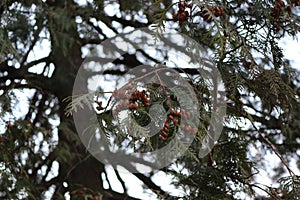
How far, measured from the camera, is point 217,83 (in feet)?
4.99

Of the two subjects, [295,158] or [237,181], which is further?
[295,158]

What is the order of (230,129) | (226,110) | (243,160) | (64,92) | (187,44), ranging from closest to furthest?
1. (187,44)
2. (226,110)
3. (243,160)
4. (230,129)
5. (64,92)

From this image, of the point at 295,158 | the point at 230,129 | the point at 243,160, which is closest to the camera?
the point at 243,160

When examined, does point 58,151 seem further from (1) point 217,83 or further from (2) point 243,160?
(1) point 217,83

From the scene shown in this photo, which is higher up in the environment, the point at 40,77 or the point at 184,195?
the point at 40,77

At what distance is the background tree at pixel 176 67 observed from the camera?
1520 mm

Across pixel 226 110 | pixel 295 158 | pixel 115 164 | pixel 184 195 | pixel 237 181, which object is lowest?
pixel 184 195

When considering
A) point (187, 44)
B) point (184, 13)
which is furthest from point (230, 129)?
point (184, 13)

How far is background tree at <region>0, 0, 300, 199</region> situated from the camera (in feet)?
4.99

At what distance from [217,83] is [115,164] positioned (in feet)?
4.07

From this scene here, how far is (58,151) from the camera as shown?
2.79 m

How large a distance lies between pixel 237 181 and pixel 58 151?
4.13 feet

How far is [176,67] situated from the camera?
164 centimetres

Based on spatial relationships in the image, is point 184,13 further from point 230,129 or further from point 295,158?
point 295,158
